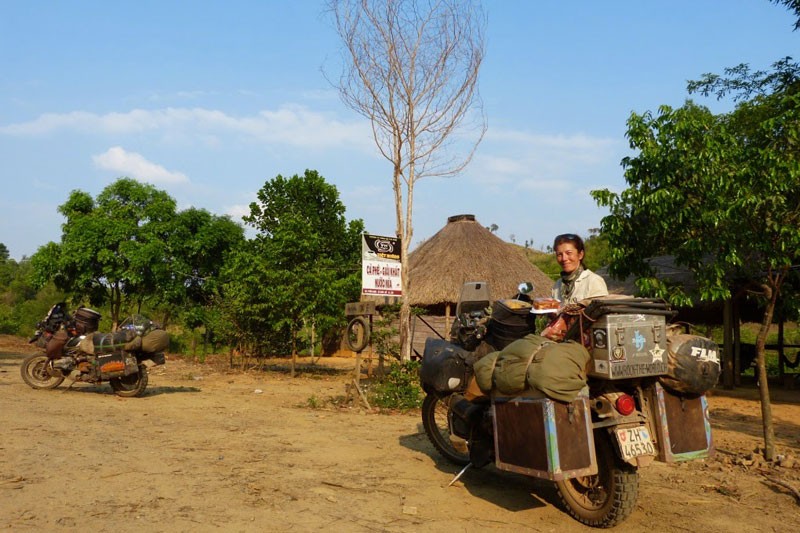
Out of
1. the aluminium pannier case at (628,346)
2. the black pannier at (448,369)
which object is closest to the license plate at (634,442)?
the aluminium pannier case at (628,346)

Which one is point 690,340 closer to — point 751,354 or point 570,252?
point 570,252

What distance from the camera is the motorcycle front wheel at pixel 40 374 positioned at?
32.9 feet

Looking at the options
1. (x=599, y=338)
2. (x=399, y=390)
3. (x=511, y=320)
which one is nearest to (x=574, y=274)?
(x=511, y=320)

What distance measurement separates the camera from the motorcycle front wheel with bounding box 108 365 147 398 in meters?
9.61

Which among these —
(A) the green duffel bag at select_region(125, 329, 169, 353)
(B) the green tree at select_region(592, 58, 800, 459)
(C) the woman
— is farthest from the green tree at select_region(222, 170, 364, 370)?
(C) the woman

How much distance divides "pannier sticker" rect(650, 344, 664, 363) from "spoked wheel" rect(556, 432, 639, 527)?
57cm

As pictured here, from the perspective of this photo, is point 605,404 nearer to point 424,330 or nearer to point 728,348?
point 728,348

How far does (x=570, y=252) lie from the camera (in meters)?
4.68

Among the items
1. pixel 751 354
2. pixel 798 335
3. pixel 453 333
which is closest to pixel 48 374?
pixel 453 333

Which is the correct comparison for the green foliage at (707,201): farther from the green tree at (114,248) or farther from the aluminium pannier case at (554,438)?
the green tree at (114,248)

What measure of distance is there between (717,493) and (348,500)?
283cm

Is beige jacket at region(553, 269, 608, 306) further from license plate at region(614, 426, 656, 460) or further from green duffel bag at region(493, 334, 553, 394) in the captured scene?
license plate at region(614, 426, 656, 460)

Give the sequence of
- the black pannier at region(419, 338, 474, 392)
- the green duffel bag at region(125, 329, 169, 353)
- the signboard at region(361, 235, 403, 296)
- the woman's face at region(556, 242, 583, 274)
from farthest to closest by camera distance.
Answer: the green duffel bag at region(125, 329, 169, 353) → the signboard at region(361, 235, 403, 296) → the black pannier at region(419, 338, 474, 392) → the woman's face at region(556, 242, 583, 274)

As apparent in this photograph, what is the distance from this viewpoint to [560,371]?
3766mm
